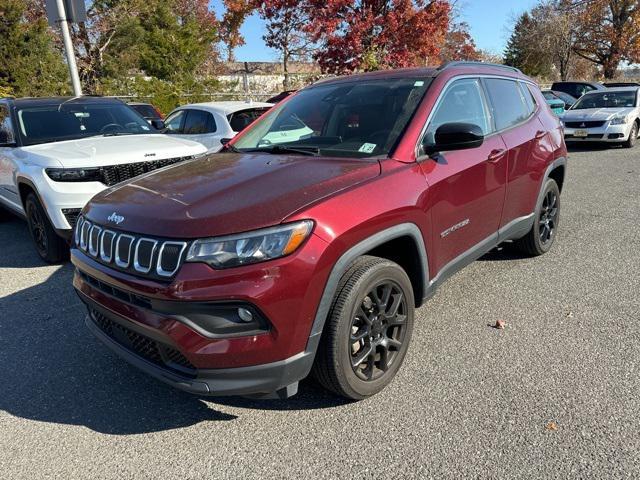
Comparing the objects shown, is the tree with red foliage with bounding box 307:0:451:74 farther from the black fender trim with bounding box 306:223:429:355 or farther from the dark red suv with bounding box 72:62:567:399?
the black fender trim with bounding box 306:223:429:355

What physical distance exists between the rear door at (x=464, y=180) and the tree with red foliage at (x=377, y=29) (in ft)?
36.6

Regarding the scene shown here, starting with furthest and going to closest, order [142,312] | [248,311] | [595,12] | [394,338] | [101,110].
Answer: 1. [595,12]
2. [101,110]
3. [394,338]
4. [142,312]
5. [248,311]

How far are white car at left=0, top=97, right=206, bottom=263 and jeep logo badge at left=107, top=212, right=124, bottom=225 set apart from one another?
2.35 m

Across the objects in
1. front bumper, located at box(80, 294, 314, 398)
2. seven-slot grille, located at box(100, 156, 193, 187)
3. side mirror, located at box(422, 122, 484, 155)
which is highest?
side mirror, located at box(422, 122, 484, 155)

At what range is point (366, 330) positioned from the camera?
2674 mm

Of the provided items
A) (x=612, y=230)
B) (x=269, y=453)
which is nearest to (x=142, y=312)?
(x=269, y=453)

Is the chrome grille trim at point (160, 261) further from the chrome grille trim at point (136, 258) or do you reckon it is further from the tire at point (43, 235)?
the tire at point (43, 235)

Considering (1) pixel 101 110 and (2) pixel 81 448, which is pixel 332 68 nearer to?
(1) pixel 101 110

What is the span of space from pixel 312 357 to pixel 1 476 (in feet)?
5.34

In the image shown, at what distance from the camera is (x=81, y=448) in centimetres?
250

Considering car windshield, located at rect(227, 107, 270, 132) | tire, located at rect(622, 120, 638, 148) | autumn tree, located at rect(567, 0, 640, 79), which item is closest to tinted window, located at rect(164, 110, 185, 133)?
car windshield, located at rect(227, 107, 270, 132)

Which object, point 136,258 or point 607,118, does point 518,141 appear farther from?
point 607,118

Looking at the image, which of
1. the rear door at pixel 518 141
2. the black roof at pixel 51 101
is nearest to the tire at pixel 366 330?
the rear door at pixel 518 141

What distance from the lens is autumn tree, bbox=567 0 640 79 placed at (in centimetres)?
3322
